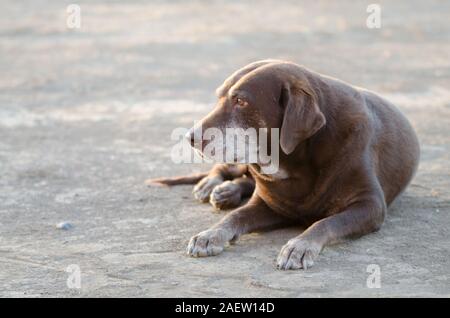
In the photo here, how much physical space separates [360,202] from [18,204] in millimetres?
2538

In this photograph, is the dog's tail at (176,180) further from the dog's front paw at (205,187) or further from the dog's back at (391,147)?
the dog's back at (391,147)

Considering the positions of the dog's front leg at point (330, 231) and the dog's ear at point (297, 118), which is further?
the dog's ear at point (297, 118)

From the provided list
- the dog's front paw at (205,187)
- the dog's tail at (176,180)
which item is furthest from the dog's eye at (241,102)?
the dog's tail at (176,180)

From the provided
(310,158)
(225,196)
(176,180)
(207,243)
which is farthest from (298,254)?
(176,180)

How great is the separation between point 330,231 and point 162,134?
12.4 feet

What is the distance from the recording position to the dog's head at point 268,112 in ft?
17.2

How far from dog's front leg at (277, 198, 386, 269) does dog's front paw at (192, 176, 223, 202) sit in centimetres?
143

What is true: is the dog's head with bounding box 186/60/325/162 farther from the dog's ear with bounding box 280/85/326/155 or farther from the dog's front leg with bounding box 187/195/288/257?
the dog's front leg with bounding box 187/195/288/257

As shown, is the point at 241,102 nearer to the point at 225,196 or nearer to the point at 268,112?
the point at 268,112

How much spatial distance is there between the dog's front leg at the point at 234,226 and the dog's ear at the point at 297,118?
1.97 ft

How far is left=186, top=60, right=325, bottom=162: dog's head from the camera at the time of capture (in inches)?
207

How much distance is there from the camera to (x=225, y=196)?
21.0ft

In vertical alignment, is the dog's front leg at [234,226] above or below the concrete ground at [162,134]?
above
